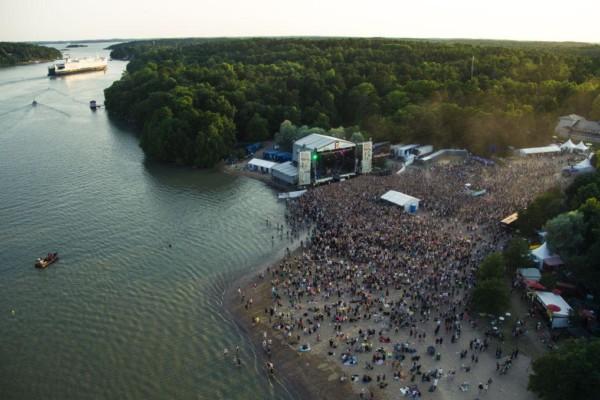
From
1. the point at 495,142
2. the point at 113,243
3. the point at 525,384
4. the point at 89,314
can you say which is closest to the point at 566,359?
the point at 525,384

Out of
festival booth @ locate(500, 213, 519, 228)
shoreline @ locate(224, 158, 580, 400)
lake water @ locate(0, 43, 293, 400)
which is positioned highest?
festival booth @ locate(500, 213, 519, 228)

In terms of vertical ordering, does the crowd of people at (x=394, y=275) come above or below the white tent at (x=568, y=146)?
below

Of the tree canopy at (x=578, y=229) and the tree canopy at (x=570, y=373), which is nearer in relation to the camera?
the tree canopy at (x=570, y=373)

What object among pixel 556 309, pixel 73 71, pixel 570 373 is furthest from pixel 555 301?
pixel 73 71

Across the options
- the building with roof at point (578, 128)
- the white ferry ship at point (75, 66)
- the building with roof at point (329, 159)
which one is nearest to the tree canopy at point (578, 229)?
the building with roof at point (329, 159)

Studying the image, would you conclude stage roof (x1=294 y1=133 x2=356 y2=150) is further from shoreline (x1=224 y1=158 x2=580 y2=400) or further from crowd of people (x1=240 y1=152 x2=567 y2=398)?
shoreline (x1=224 y1=158 x2=580 y2=400)

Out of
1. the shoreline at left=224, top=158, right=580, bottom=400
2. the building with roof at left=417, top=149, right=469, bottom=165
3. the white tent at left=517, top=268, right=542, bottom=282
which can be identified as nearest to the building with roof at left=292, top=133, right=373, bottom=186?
the building with roof at left=417, top=149, right=469, bottom=165

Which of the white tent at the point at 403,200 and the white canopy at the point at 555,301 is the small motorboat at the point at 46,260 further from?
the white canopy at the point at 555,301
